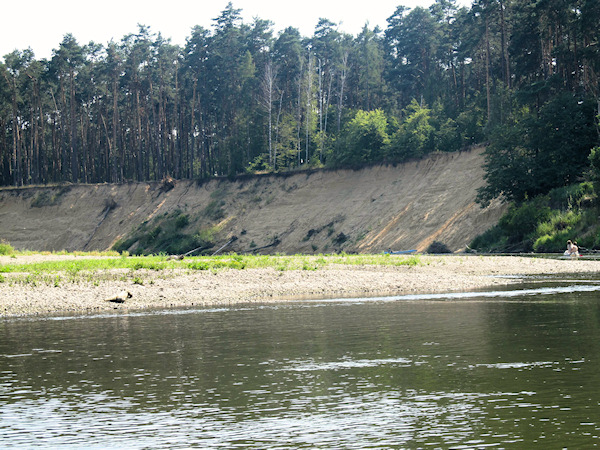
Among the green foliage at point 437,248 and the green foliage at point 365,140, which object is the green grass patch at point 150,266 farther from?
the green foliage at point 365,140

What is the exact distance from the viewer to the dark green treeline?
73.9 metres

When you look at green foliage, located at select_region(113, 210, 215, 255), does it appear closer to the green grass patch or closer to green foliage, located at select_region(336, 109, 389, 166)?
green foliage, located at select_region(336, 109, 389, 166)

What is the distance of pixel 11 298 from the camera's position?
85.4 feet

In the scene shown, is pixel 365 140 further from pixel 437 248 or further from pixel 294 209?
pixel 437 248

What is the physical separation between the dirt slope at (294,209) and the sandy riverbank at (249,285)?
68.2 feet

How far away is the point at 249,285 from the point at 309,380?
1803 cm

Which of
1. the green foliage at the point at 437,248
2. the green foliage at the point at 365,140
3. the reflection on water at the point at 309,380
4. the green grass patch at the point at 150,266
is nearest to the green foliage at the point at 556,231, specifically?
the green foliage at the point at 437,248

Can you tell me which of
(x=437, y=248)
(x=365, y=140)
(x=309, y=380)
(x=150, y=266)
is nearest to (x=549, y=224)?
(x=437, y=248)

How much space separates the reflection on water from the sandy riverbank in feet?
14.5

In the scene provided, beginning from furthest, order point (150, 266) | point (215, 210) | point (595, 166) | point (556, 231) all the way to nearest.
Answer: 1. point (215, 210)
2. point (556, 231)
3. point (595, 166)
4. point (150, 266)

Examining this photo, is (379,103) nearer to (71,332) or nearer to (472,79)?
(472,79)

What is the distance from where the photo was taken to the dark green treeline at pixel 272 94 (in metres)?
73.9

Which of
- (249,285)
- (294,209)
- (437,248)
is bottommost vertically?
(249,285)

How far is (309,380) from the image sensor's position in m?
13.0
